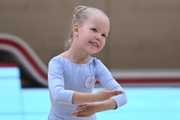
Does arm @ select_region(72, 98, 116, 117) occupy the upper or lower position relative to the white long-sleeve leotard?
lower

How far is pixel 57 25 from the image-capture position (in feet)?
31.8

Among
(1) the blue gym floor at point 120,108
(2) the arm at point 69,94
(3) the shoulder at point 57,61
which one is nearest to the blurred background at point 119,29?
(1) the blue gym floor at point 120,108

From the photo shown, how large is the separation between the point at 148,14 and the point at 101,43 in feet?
25.4

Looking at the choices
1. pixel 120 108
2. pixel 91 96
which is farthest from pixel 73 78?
pixel 120 108

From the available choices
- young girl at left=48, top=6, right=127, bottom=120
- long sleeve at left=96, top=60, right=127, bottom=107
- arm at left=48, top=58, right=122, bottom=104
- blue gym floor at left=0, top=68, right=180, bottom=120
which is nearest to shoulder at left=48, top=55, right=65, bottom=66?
young girl at left=48, top=6, right=127, bottom=120

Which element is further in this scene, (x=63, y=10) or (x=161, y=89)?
(x=63, y=10)

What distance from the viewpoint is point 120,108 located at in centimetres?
537

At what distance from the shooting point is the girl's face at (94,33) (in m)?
2.29

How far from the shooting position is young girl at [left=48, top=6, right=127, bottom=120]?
223cm

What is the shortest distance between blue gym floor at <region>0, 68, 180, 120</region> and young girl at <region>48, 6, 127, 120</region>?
2343mm

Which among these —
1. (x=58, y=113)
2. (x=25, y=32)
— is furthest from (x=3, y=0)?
(x=58, y=113)

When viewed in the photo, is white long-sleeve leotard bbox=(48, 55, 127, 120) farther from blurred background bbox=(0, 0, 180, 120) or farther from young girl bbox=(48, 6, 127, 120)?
blurred background bbox=(0, 0, 180, 120)

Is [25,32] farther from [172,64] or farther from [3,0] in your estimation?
[172,64]

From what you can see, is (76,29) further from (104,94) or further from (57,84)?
(104,94)
